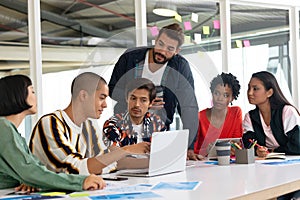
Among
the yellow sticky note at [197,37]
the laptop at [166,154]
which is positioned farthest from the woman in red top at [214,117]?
the yellow sticky note at [197,37]

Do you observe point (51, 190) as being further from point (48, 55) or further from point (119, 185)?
point (48, 55)

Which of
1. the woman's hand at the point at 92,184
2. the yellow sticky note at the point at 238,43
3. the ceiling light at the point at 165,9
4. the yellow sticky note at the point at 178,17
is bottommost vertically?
the woman's hand at the point at 92,184

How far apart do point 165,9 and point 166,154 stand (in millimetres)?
1976

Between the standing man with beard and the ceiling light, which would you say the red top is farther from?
the ceiling light

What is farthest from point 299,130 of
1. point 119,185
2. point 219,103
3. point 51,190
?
point 51,190

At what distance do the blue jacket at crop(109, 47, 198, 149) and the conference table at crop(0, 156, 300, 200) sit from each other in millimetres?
249

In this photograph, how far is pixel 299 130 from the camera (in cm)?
298

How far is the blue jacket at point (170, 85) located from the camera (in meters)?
2.19

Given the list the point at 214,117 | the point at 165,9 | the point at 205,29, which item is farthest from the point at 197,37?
the point at 214,117

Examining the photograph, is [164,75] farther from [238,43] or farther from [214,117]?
[238,43]

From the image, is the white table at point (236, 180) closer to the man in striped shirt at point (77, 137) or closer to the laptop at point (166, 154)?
the laptop at point (166, 154)

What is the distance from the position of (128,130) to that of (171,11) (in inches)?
77.5

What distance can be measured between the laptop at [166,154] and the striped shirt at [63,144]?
22cm

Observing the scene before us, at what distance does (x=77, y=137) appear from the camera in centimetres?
212
